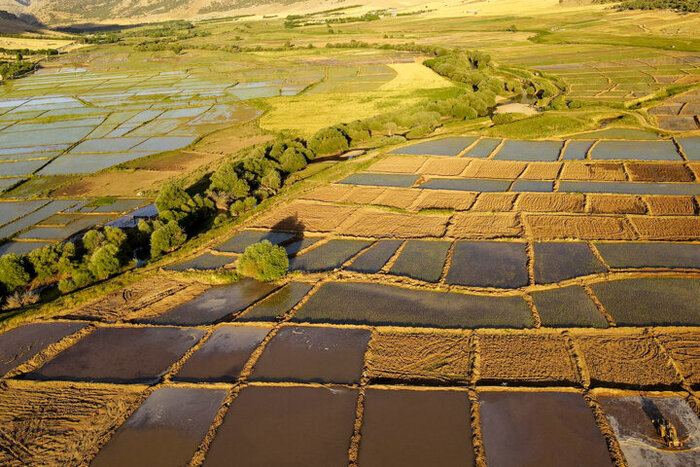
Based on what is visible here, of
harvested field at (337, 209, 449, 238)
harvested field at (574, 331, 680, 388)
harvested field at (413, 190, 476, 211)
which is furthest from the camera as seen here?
harvested field at (413, 190, 476, 211)

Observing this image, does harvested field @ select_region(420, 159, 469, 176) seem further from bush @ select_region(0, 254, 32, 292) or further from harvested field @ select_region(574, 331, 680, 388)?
bush @ select_region(0, 254, 32, 292)

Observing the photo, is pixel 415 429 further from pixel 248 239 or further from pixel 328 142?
pixel 328 142

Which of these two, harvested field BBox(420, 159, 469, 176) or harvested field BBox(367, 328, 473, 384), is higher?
harvested field BBox(420, 159, 469, 176)

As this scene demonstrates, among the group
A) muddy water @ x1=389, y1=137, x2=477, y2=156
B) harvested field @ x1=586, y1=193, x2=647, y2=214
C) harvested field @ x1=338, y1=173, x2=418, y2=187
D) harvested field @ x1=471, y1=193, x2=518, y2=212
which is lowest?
harvested field @ x1=586, y1=193, x2=647, y2=214

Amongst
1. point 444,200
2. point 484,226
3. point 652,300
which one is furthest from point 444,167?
point 652,300

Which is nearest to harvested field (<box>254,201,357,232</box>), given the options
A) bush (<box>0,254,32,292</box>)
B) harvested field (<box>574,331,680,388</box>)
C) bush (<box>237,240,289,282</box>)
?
bush (<box>237,240,289,282</box>)

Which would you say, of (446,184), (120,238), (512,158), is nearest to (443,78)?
(512,158)
